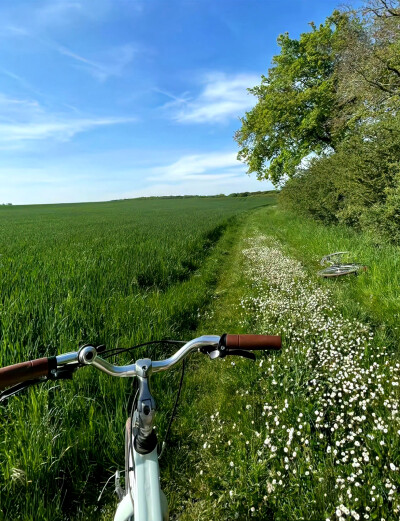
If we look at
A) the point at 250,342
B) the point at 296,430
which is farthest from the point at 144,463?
the point at 296,430

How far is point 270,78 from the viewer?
2628cm

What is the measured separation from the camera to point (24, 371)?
1.19 m

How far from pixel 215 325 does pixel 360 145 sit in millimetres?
8268

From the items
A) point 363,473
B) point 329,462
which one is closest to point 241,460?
point 329,462

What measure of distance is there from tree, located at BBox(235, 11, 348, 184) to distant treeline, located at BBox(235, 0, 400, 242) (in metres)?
0.08

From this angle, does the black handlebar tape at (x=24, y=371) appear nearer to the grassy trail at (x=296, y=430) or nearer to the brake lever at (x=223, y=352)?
the brake lever at (x=223, y=352)

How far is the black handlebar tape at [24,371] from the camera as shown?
1.16 metres

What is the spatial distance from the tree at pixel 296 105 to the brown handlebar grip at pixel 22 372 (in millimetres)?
23744

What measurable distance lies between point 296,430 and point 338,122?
61.8ft

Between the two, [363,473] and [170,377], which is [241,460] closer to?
[363,473]

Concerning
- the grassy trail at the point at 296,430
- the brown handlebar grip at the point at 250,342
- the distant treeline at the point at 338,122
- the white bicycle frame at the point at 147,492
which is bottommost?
the grassy trail at the point at 296,430

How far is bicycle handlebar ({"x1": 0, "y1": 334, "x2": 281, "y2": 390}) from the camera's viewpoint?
1.17m

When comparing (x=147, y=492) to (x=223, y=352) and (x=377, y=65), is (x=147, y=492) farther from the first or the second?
(x=377, y=65)

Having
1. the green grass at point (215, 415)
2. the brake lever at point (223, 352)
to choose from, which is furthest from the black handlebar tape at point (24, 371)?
the green grass at point (215, 415)
